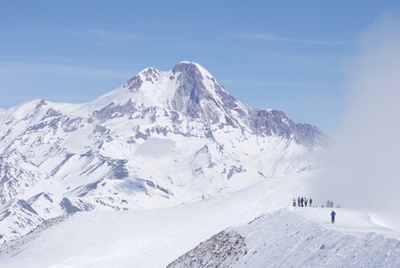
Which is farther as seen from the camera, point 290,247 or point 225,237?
point 225,237

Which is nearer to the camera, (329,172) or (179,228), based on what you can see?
(179,228)

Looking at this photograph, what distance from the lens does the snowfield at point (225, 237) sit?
145ft

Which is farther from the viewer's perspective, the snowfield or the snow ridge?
the snowfield

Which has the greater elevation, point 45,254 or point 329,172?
point 329,172

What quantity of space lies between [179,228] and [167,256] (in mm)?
13413

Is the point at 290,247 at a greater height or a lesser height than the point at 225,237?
lesser

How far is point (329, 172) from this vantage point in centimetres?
12256

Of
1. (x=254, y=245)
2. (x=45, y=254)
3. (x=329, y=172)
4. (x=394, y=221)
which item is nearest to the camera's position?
(x=254, y=245)

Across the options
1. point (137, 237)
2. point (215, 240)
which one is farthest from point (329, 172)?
point (215, 240)

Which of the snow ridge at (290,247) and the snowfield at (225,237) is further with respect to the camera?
the snowfield at (225,237)

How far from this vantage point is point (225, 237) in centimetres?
6259

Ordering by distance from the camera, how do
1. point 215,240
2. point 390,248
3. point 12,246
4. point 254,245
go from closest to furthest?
1. point 390,248
2. point 254,245
3. point 215,240
4. point 12,246

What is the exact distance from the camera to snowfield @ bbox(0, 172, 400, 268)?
44281 mm

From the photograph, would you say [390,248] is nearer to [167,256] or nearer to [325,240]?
[325,240]
